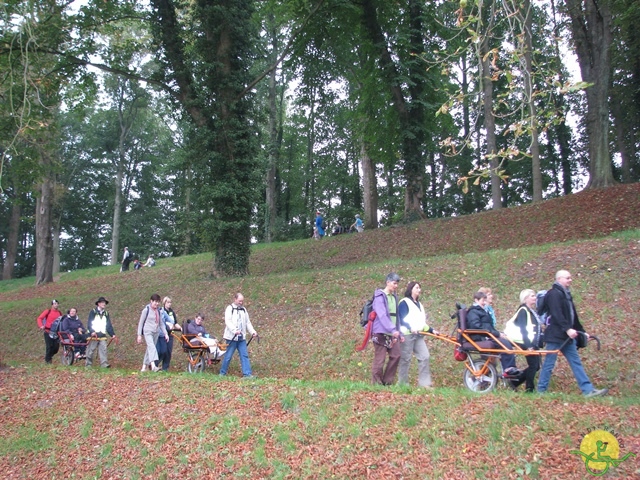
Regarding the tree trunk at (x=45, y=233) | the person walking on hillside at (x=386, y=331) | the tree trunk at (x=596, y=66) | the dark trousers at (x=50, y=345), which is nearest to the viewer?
the person walking on hillside at (x=386, y=331)

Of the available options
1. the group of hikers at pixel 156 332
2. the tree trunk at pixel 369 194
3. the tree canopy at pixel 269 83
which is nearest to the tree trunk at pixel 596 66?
the tree canopy at pixel 269 83

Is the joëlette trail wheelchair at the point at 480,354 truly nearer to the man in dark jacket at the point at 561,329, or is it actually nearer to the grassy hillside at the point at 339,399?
the man in dark jacket at the point at 561,329

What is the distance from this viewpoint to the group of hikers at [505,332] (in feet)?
22.3

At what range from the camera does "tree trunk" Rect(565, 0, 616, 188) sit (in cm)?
1797

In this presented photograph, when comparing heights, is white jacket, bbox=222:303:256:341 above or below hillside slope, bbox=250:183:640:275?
below

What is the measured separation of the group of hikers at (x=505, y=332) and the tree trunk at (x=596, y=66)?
44.0ft

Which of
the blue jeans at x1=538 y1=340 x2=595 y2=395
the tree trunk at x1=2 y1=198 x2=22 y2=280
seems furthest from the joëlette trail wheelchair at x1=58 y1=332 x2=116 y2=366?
the tree trunk at x1=2 y1=198 x2=22 y2=280

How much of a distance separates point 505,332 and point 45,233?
26.9 meters

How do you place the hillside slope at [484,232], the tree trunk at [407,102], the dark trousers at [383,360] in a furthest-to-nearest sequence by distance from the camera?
1. the tree trunk at [407,102]
2. the hillside slope at [484,232]
3. the dark trousers at [383,360]

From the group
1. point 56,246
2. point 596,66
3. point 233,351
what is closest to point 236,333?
point 233,351

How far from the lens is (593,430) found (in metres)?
5.21

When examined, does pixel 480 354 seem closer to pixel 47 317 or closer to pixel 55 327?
pixel 55 327

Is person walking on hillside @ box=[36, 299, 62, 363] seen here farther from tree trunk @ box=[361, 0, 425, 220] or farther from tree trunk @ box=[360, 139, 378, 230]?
tree trunk @ box=[360, 139, 378, 230]

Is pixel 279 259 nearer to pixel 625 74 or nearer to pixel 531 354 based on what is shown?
pixel 531 354
